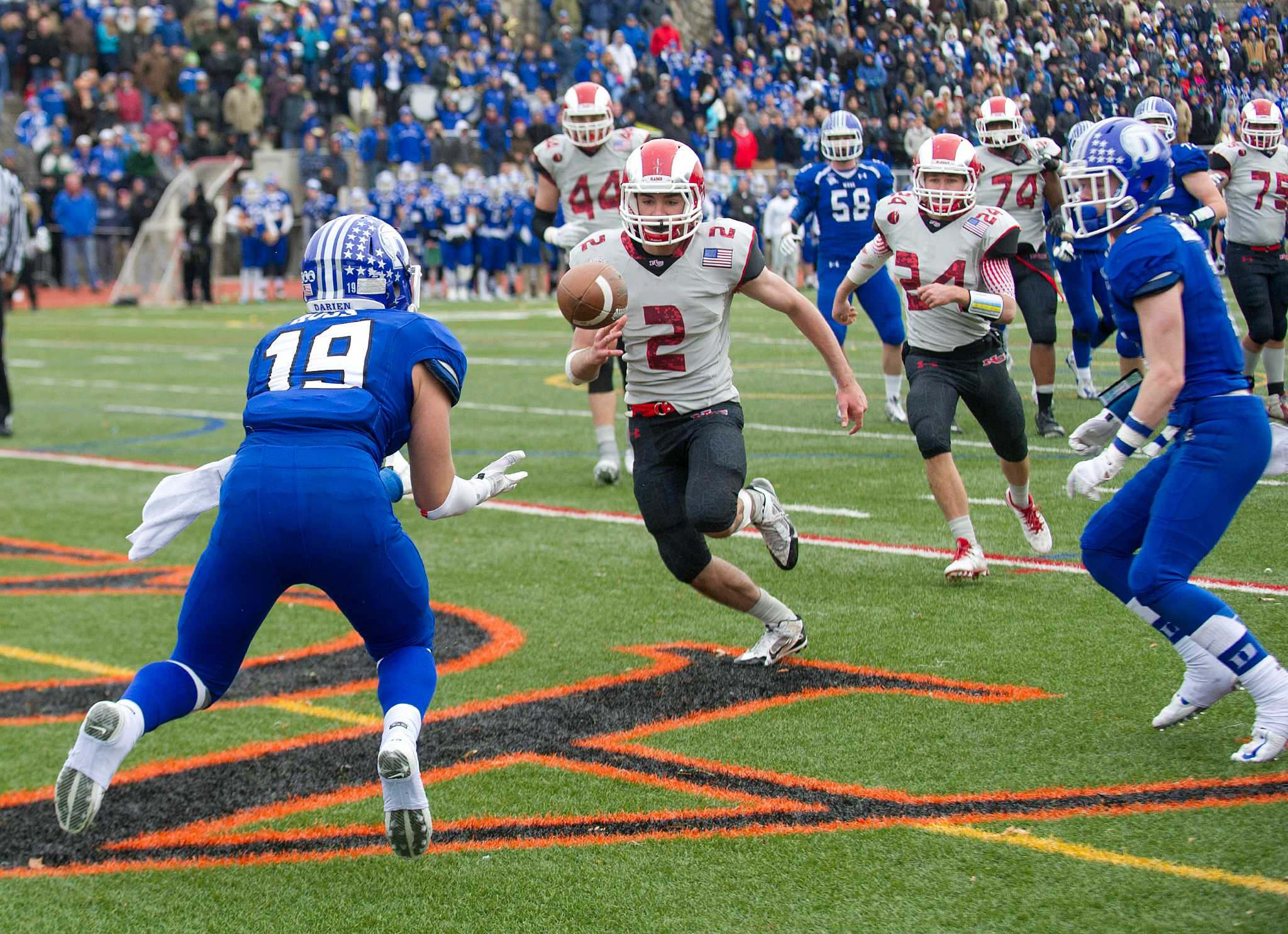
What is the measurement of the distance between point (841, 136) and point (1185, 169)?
2807 millimetres

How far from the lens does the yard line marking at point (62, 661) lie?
6434 mm

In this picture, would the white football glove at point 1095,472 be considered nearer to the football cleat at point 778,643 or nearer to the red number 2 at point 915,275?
the football cleat at point 778,643

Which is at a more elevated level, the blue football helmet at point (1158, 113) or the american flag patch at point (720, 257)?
the blue football helmet at point (1158, 113)

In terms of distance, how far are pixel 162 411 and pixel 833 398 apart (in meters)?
6.07

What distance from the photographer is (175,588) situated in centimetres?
787

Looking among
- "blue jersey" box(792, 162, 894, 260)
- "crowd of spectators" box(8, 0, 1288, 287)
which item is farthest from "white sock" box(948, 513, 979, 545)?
"crowd of spectators" box(8, 0, 1288, 287)

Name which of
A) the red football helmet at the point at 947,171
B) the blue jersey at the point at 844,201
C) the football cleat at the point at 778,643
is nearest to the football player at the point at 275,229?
the blue jersey at the point at 844,201

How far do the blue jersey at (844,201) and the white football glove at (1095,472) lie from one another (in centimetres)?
717

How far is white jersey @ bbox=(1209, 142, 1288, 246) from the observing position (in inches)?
394

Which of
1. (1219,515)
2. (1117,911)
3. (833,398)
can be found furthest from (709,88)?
(1117,911)

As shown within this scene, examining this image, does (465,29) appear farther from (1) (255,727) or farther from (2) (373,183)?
(1) (255,727)

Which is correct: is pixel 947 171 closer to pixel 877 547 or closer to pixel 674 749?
pixel 877 547

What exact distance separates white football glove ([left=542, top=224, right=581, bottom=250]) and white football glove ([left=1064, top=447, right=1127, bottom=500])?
5.43m

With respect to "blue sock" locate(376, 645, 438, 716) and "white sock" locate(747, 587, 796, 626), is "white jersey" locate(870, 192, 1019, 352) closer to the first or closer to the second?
"white sock" locate(747, 587, 796, 626)
